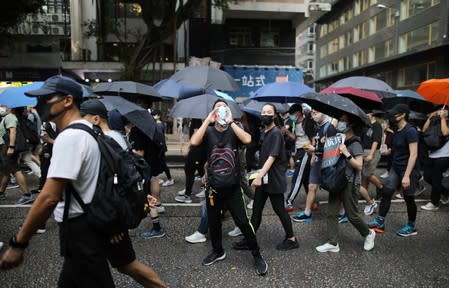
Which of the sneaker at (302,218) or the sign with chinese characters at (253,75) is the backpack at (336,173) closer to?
the sneaker at (302,218)

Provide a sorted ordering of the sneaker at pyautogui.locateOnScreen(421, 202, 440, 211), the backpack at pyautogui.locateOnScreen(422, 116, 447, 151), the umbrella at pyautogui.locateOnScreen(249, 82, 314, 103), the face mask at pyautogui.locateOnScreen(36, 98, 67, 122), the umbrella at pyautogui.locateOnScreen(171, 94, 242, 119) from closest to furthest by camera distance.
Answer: the face mask at pyautogui.locateOnScreen(36, 98, 67, 122), the umbrella at pyautogui.locateOnScreen(171, 94, 242, 119), the backpack at pyautogui.locateOnScreen(422, 116, 447, 151), the sneaker at pyautogui.locateOnScreen(421, 202, 440, 211), the umbrella at pyautogui.locateOnScreen(249, 82, 314, 103)

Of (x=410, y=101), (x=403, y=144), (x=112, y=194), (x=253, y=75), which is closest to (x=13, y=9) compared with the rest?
(x=253, y=75)

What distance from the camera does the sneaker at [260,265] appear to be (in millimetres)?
3707

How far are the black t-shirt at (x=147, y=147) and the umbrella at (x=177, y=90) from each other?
4.63 ft

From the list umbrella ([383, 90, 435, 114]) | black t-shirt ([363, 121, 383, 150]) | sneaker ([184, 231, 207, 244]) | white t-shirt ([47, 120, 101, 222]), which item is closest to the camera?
white t-shirt ([47, 120, 101, 222])

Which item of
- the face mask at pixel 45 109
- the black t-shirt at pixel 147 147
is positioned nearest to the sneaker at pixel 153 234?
the black t-shirt at pixel 147 147

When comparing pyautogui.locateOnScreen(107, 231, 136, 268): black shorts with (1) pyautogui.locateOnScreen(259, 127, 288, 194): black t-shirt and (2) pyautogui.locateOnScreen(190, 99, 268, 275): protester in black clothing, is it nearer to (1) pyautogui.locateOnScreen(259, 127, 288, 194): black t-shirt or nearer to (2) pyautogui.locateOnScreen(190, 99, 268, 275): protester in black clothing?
(2) pyautogui.locateOnScreen(190, 99, 268, 275): protester in black clothing

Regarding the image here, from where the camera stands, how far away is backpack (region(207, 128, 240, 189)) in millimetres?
3607

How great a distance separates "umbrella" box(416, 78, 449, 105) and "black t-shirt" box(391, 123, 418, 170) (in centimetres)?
131

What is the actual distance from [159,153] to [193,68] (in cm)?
207

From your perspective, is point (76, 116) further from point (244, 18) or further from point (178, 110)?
point (244, 18)

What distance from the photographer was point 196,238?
4.60 meters

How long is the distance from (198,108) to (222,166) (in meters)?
1.12

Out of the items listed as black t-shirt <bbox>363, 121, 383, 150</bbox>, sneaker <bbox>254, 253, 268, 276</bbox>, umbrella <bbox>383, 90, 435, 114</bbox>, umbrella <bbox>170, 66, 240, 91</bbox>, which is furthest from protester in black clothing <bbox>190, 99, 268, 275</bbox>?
umbrella <bbox>383, 90, 435, 114</bbox>
